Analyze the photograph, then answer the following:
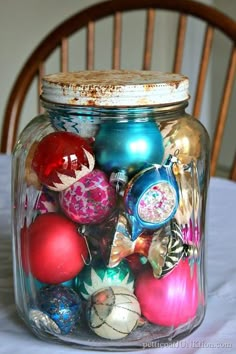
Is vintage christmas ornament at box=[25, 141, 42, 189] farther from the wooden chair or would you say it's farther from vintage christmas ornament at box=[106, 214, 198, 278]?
the wooden chair

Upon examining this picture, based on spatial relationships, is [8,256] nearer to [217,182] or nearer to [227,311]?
[227,311]

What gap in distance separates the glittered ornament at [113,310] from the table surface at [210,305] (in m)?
0.03

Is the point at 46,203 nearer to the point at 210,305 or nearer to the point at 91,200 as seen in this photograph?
the point at 91,200

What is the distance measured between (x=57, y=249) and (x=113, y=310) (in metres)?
0.06

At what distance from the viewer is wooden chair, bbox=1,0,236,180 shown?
1.19 meters

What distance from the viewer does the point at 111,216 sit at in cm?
50

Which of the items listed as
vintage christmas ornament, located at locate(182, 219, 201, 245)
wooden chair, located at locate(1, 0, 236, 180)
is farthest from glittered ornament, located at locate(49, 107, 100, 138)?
wooden chair, located at locate(1, 0, 236, 180)

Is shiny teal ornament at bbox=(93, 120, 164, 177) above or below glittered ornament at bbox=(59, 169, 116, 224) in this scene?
above

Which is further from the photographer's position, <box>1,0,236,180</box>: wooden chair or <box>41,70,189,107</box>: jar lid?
Answer: <box>1,0,236,180</box>: wooden chair

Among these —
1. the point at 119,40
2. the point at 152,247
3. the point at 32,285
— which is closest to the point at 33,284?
the point at 32,285

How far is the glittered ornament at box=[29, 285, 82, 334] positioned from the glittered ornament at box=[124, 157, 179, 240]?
67 mm

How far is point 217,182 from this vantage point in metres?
0.98

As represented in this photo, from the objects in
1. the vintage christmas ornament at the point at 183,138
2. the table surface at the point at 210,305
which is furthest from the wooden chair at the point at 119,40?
the vintage christmas ornament at the point at 183,138

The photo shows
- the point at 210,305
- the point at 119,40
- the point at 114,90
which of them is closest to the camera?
the point at 114,90
